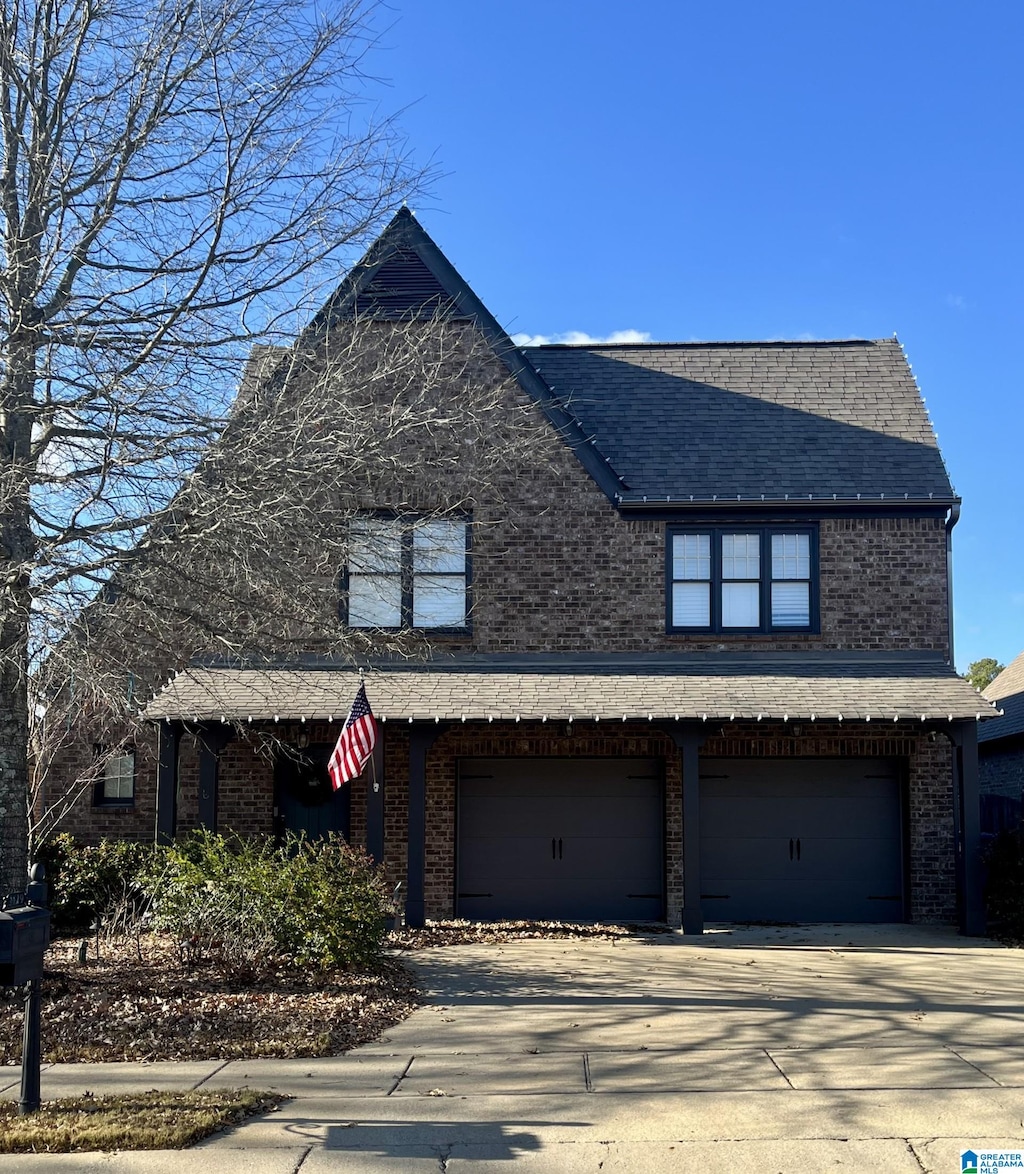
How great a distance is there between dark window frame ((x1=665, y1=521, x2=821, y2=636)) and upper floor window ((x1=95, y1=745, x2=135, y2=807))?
26.5 feet

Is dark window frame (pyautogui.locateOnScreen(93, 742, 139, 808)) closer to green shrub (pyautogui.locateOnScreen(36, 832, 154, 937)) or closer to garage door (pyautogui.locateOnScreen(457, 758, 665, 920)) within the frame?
green shrub (pyautogui.locateOnScreen(36, 832, 154, 937))

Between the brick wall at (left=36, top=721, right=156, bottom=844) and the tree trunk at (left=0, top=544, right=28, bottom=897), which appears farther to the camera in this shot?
the brick wall at (left=36, top=721, right=156, bottom=844)

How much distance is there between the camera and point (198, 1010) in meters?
9.93

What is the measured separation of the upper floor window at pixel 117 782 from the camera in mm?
18172

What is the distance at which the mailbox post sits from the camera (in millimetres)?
6883

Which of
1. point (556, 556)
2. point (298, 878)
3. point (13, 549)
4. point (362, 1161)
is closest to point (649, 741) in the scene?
point (556, 556)

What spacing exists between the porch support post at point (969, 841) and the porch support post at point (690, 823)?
127 inches

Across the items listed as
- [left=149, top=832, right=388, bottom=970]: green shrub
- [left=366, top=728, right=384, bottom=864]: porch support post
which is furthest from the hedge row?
[left=366, top=728, right=384, bottom=864]: porch support post

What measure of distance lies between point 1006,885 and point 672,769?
4.45 m

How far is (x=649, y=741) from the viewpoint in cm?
1727

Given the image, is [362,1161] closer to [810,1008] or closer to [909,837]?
[810,1008]

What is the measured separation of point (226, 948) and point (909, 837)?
9.68 metres

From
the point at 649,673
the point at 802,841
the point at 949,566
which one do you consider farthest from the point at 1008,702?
the point at 649,673

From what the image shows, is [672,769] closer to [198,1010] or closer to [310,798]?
[310,798]
